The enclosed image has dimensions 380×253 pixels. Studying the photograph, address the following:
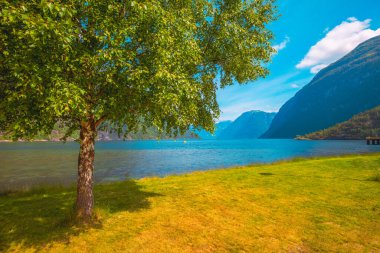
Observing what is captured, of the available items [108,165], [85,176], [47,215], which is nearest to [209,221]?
[85,176]

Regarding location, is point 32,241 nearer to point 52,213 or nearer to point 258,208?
point 52,213

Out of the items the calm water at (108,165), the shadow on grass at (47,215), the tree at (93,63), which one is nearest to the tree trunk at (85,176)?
the tree at (93,63)

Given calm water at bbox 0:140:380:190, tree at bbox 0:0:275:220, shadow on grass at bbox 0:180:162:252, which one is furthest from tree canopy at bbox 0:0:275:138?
calm water at bbox 0:140:380:190

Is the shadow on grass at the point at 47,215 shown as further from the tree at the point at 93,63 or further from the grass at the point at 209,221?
the tree at the point at 93,63

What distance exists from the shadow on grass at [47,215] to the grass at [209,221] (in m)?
0.04

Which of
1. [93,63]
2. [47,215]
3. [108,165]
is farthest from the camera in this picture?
[108,165]

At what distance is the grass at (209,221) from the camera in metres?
9.88

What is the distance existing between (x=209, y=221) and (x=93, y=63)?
885 cm

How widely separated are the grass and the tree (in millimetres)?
2066

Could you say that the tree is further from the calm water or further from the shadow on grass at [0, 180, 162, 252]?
the calm water

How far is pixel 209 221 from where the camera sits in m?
12.3

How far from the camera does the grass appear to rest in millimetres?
9883

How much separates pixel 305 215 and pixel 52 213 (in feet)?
44.3

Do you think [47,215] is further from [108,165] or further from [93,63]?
[108,165]
